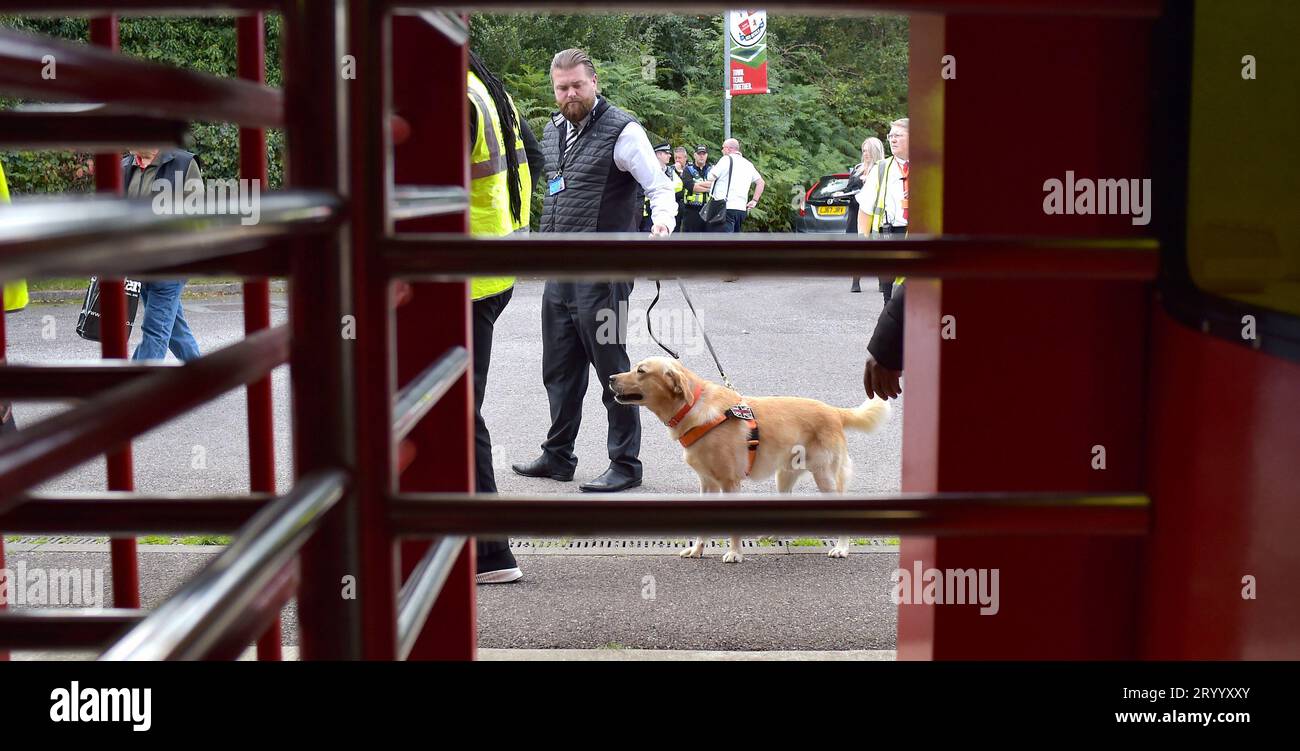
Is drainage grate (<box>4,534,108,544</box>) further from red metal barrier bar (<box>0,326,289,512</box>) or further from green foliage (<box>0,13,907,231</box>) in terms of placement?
green foliage (<box>0,13,907,231</box>)

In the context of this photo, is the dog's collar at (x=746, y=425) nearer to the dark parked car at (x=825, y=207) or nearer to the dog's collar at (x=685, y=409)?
the dog's collar at (x=685, y=409)

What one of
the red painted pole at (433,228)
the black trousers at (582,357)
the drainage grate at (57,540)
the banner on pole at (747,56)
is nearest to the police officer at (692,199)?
the banner on pole at (747,56)

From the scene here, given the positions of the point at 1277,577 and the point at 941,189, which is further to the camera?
the point at 941,189

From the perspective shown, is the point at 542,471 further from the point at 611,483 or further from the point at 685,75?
the point at 685,75

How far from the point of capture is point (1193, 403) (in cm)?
173

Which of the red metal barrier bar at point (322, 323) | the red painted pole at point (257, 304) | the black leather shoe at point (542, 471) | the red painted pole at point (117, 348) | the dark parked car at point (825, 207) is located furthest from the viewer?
the dark parked car at point (825, 207)

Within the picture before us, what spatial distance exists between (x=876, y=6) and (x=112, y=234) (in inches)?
39.6

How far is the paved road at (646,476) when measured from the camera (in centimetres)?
413

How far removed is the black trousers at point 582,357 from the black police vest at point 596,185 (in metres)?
0.28

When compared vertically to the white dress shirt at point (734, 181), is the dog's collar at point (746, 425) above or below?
below

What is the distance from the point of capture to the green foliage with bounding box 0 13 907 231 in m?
19.0
